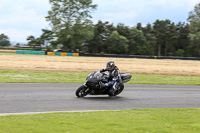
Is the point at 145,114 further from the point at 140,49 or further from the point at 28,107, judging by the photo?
the point at 140,49

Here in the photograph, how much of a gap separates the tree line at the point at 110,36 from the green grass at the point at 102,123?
2265 inches

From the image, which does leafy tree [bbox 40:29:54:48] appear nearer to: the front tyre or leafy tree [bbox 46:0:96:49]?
leafy tree [bbox 46:0:96:49]

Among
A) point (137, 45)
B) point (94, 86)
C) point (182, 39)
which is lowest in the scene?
point (94, 86)

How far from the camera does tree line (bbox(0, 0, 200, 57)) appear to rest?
66.0 m

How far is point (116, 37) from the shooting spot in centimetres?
7588

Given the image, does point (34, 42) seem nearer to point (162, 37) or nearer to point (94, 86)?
point (162, 37)

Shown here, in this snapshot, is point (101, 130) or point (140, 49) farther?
point (140, 49)

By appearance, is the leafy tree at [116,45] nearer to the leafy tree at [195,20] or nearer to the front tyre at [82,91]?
the leafy tree at [195,20]

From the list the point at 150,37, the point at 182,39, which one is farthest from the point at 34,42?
the point at 182,39

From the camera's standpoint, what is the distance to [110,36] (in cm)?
7706

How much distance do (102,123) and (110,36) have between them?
70.6 metres

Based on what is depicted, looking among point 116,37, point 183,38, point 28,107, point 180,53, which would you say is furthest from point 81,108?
point 183,38

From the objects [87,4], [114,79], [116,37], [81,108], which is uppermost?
[87,4]

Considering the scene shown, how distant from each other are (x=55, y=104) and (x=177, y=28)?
9017 cm
